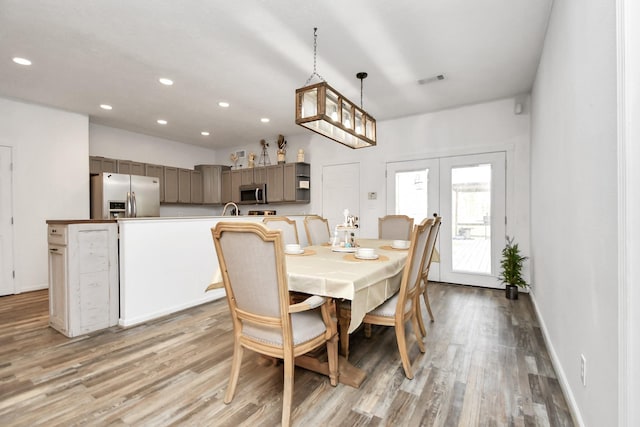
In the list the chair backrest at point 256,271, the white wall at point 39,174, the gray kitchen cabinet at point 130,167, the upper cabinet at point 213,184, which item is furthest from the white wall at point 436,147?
the chair backrest at point 256,271

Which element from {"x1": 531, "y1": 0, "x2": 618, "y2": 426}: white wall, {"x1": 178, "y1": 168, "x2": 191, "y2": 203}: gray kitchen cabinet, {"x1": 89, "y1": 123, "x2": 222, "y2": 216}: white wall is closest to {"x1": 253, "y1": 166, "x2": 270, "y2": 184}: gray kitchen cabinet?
{"x1": 89, "y1": 123, "x2": 222, "y2": 216}: white wall

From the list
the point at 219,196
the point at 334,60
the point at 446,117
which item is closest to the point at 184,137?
the point at 219,196

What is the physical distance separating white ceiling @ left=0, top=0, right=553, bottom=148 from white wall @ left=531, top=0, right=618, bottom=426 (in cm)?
64

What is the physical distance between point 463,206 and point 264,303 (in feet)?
12.6

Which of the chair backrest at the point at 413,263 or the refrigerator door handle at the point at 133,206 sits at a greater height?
the refrigerator door handle at the point at 133,206

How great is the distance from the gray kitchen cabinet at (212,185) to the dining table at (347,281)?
16.0 ft

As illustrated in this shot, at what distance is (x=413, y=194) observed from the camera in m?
4.86

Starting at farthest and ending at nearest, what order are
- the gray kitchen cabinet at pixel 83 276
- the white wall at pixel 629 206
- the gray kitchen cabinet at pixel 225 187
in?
the gray kitchen cabinet at pixel 225 187 → the gray kitchen cabinet at pixel 83 276 → the white wall at pixel 629 206

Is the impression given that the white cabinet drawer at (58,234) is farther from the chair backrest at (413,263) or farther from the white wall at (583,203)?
the white wall at (583,203)

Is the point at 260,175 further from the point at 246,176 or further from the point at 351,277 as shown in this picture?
the point at 351,277

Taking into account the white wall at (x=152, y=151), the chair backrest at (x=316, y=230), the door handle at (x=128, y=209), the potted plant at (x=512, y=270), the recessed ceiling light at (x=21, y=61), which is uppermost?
the recessed ceiling light at (x=21, y=61)

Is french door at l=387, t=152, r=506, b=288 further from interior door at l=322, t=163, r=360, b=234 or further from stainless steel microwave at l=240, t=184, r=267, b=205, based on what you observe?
stainless steel microwave at l=240, t=184, r=267, b=205

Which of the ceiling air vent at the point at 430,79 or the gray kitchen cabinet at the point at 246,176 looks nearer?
the ceiling air vent at the point at 430,79

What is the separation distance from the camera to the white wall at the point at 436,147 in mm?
4027
